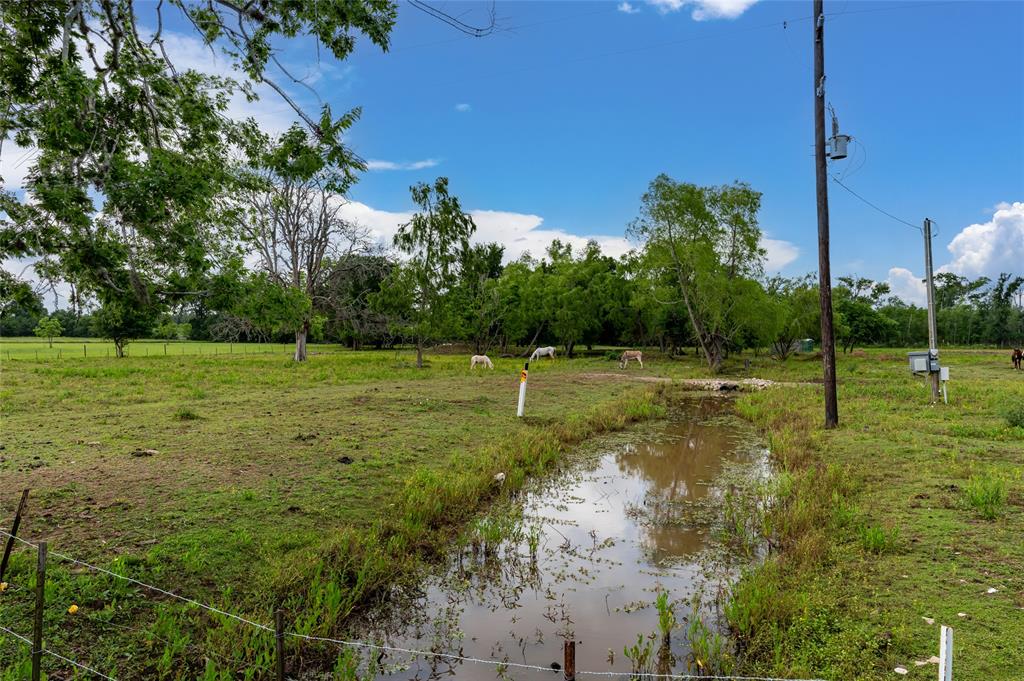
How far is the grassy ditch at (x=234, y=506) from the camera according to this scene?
169 inches

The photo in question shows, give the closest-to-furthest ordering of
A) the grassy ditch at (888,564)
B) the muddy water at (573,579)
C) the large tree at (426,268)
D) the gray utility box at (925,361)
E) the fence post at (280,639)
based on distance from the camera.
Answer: the fence post at (280,639) → the grassy ditch at (888,564) → the muddy water at (573,579) → the gray utility box at (925,361) → the large tree at (426,268)

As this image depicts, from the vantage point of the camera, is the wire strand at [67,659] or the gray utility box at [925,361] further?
the gray utility box at [925,361]

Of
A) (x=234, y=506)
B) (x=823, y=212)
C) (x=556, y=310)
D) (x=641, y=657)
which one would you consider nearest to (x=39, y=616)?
(x=234, y=506)

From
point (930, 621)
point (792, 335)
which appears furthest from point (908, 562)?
point (792, 335)

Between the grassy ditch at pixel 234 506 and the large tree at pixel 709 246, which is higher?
the large tree at pixel 709 246

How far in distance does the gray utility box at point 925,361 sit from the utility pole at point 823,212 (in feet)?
16.4

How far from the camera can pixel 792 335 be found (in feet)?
155

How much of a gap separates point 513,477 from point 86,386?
53.8 ft

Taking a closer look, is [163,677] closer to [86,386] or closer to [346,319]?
[86,386]

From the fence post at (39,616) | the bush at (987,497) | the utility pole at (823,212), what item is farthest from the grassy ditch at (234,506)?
the bush at (987,497)

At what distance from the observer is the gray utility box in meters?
16.5

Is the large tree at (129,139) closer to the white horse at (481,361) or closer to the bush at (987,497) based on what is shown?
the bush at (987,497)

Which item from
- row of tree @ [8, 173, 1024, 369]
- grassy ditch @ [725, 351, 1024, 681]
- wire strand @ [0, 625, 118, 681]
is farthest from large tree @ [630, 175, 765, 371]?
wire strand @ [0, 625, 118, 681]

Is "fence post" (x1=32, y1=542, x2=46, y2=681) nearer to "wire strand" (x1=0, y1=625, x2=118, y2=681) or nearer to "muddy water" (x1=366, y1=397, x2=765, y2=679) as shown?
"wire strand" (x1=0, y1=625, x2=118, y2=681)
